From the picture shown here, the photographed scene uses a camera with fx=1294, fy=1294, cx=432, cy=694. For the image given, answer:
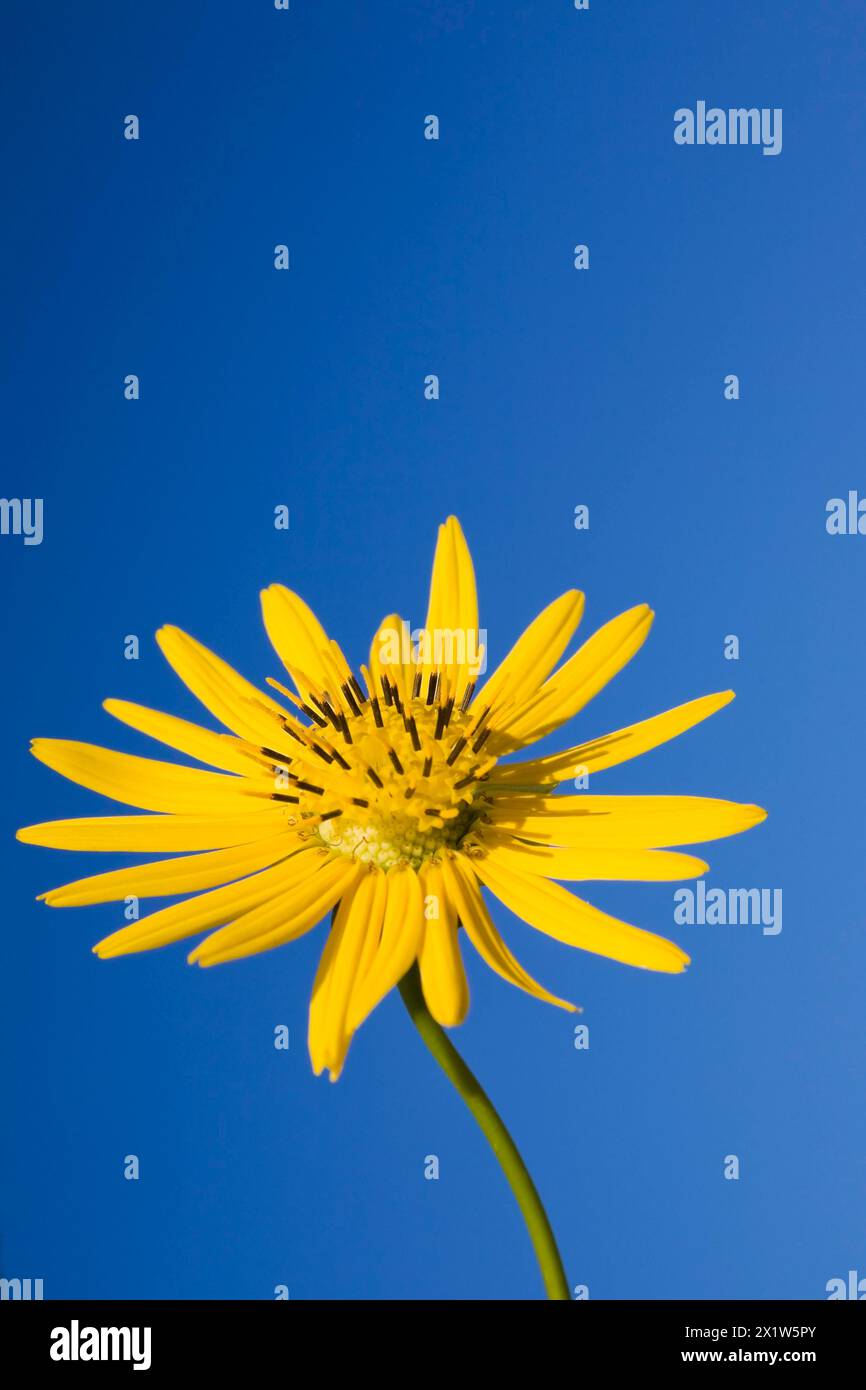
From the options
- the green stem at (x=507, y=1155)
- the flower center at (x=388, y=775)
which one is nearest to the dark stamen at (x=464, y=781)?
the flower center at (x=388, y=775)

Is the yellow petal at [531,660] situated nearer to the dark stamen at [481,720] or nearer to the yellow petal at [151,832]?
the dark stamen at [481,720]

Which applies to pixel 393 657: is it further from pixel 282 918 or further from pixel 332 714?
pixel 282 918

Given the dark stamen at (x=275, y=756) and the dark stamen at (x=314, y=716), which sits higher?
the dark stamen at (x=314, y=716)

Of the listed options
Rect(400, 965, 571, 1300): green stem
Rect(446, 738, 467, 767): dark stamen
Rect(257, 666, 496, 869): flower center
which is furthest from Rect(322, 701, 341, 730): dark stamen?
Rect(400, 965, 571, 1300): green stem

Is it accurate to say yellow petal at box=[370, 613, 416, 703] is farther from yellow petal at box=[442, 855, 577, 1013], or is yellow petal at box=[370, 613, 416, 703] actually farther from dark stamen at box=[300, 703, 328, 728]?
yellow petal at box=[442, 855, 577, 1013]

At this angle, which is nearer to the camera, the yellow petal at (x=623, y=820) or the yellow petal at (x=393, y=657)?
the yellow petal at (x=623, y=820)

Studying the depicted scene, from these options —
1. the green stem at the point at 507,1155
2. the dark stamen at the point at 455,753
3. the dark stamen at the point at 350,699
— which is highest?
the dark stamen at the point at 350,699

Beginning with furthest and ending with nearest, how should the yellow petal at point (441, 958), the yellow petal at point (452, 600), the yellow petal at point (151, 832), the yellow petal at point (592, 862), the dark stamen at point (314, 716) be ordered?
the yellow petal at point (452, 600)
the dark stamen at point (314, 716)
the yellow petal at point (151, 832)
the yellow petal at point (592, 862)
the yellow petal at point (441, 958)
